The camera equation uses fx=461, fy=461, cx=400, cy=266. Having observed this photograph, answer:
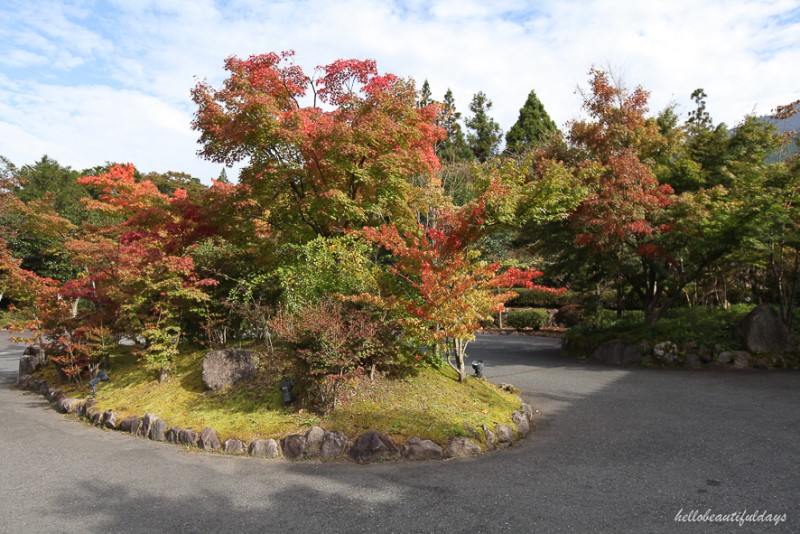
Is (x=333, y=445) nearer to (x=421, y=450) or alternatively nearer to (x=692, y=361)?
(x=421, y=450)

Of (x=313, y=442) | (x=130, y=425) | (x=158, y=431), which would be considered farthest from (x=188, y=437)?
(x=313, y=442)

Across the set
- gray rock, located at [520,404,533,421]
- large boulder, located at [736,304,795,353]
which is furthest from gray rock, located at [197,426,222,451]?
large boulder, located at [736,304,795,353]

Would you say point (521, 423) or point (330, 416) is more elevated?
point (330, 416)

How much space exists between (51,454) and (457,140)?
1189 inches

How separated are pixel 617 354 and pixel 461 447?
25.5 feet

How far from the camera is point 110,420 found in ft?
22.7

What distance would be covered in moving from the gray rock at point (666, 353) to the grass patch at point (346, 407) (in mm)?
5397

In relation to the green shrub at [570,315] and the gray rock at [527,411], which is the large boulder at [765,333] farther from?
the green shrub at [570,315]

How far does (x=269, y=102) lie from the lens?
7332mm

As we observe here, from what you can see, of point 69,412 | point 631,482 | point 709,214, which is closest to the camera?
point 631,482

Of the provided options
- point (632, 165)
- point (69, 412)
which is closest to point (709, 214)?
point (632, 165)

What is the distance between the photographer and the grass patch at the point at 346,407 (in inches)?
221

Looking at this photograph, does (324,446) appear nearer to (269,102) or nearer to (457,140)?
(269,102)

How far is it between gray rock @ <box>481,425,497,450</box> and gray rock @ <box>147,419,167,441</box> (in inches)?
165
